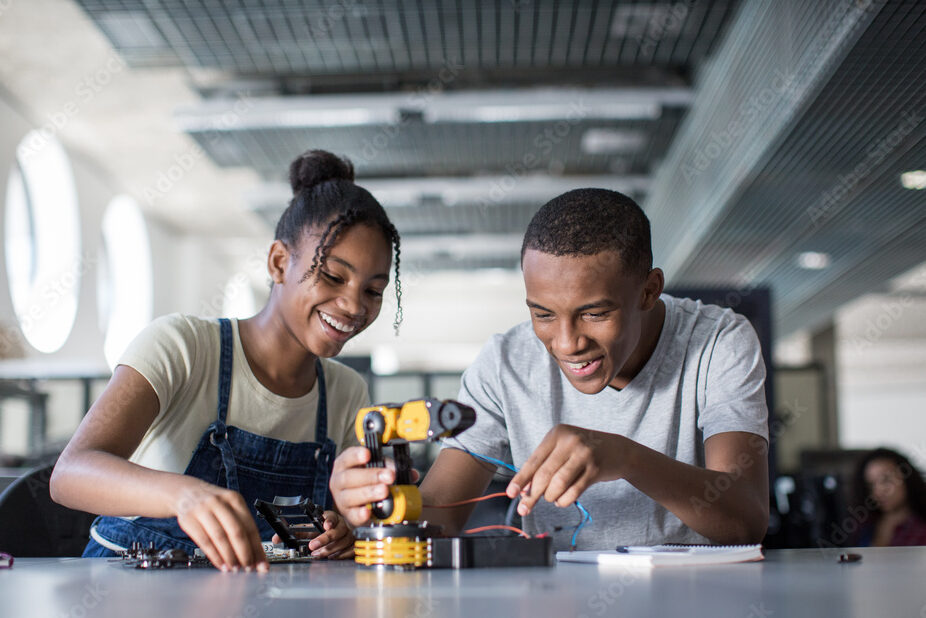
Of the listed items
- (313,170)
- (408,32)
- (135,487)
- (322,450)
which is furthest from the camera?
(408,32)

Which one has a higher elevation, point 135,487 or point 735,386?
point 735,386

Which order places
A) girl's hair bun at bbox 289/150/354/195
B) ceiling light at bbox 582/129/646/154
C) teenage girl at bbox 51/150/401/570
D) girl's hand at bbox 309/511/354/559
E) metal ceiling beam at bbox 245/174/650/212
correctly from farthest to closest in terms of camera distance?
metal ceiling beam at bbox 245/174/650/212 → ceiling light at bbox 582/129/646/154 → girl's hair bun at bbox 289/150/354/195 → teenage girl at bbox 51/150/401/570 → girl's hand at bbox 309/511/354/559

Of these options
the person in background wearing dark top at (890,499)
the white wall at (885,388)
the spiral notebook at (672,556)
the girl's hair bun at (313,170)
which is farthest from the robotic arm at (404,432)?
the white wall at (885,388)

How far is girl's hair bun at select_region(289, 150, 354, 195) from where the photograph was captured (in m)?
1.91

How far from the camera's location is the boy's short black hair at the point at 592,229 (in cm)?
141

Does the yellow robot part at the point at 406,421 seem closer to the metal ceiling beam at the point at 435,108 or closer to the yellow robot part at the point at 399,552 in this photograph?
the yellow robot part at the point at 399,552

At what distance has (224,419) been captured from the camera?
167 centimetres

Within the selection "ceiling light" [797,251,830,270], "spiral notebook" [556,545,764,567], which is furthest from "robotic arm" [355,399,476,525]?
"ceiling light" [797,251,830,270]

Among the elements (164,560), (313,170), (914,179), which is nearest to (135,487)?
(164,560)

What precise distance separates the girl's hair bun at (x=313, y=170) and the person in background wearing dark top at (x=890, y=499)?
3.62 meters

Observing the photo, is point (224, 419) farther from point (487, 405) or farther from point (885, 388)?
point (885, 388)

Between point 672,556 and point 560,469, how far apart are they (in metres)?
0.17

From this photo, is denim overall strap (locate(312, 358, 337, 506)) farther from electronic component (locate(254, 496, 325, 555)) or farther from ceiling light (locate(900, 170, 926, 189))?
ceiling light (locate(900, 170, 926, 189))

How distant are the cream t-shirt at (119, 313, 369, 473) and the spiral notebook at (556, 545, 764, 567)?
770mm
